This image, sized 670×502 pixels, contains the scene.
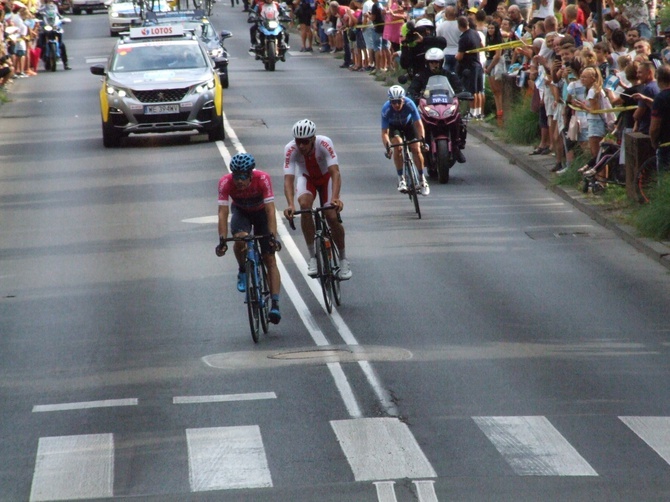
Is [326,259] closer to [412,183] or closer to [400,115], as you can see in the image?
[412,183]

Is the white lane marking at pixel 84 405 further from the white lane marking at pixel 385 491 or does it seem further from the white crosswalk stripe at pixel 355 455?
the white lane marking at pixel 385 491

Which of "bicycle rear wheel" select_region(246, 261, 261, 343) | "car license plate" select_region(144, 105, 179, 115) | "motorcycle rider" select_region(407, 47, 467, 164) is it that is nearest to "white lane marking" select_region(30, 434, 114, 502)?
"bicycle rear wheel" select_region(246, 261, 261, 343)

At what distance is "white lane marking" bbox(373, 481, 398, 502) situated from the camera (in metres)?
8.19

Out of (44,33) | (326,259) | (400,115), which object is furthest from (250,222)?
(44,33)

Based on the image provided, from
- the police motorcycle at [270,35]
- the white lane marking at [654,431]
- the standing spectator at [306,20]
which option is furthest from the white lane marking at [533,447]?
the standing spectator at [306,20]

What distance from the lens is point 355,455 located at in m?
9.22

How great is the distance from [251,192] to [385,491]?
5.40 meters

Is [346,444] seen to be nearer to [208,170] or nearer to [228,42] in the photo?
[208,170]

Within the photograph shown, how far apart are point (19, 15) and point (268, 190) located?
30634 millimetres

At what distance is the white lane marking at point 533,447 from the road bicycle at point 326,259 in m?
4.14

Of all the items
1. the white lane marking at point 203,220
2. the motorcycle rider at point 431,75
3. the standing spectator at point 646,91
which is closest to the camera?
the standing spectator at point 646,91

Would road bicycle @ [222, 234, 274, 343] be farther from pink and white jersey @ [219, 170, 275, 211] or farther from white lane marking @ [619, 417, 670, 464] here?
white lane marking @ [619, 417, 670, 464]

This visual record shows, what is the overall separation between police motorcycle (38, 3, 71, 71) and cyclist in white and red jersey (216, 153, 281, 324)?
3067 centimetres

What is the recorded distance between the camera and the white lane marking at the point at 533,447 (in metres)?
8.80
